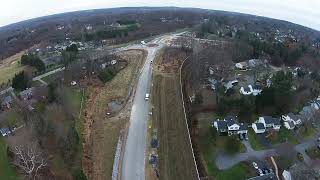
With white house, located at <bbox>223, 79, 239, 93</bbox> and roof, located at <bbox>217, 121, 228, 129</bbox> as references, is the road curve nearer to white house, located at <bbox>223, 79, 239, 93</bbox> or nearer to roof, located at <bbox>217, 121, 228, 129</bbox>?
roof, located at <bbox>217, 121, 228, 129</bbox>

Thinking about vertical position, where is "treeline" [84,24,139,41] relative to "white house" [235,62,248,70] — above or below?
above

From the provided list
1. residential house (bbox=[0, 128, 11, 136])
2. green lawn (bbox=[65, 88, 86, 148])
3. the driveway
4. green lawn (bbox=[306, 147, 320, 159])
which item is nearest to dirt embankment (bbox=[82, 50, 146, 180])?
green lawn (bbox=[65, 88, 86, 148])

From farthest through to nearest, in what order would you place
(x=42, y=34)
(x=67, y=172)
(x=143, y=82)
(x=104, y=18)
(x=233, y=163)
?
1. (x=104, y=18)
2. (x=42, y=34)
3. (x=143, y=82)
4. (x=233, y=163)
5. (x=67, y=172)

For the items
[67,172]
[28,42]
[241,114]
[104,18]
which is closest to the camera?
[67,172]

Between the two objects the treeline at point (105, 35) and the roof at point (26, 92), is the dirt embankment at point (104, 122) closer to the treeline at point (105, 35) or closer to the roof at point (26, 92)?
the roof at point (26, 92)

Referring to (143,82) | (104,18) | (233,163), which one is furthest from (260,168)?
(104,18)

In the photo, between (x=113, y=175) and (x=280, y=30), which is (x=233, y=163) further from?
(x=280, y=30)
